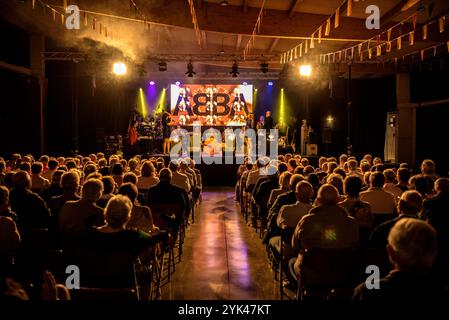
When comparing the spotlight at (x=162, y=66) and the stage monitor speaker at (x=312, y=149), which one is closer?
the spotlight at (x=162, y=66)

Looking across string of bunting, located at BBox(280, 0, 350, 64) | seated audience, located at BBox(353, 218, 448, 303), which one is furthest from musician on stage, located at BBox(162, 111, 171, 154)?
seated audience, located at BBox(353, 218, 448, 303)

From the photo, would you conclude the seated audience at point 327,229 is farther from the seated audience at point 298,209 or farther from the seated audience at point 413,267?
the seated audience at point 413,267

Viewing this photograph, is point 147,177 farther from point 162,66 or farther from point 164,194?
point 162,66

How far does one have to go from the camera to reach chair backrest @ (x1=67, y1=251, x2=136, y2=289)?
314cm

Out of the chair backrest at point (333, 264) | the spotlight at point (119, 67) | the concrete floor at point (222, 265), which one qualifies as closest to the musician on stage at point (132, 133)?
the spotlight at point (119, 67)

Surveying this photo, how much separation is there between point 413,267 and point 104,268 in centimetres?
196

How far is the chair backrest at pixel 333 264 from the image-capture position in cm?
331

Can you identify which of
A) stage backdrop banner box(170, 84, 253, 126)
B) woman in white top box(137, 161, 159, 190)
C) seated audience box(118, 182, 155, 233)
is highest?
stage backdrop banner box(170, 84, 253, 126)

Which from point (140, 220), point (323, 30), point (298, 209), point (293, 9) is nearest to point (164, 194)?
point (140, 220)

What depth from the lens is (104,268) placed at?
125 inches

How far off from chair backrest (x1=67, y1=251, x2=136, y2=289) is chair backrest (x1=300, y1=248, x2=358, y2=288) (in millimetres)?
1230

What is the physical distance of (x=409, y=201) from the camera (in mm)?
3932

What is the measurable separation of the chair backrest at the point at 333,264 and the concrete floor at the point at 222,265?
1.43 meters

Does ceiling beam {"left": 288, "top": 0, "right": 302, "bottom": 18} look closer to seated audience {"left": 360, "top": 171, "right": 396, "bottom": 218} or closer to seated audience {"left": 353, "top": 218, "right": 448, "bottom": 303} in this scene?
seated audience {"left": 360, "top": 171, "right": 396, "bottom": 218}
